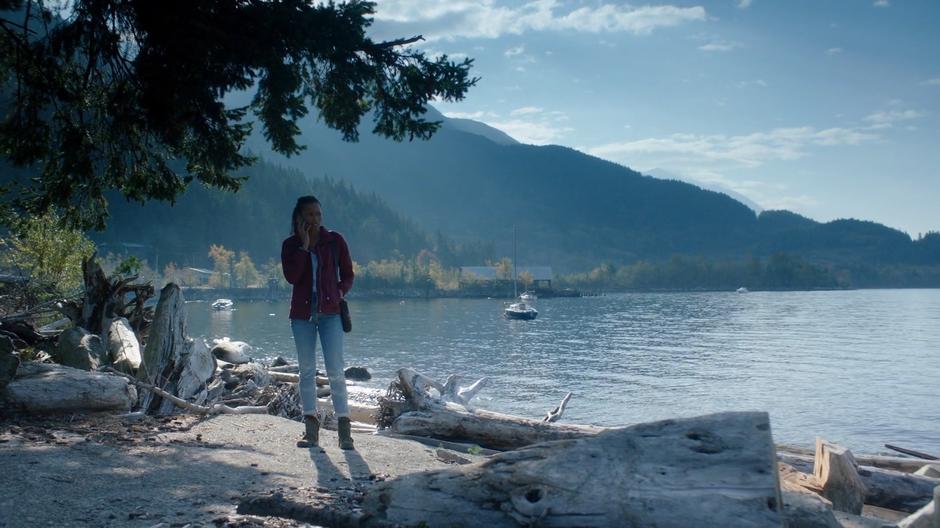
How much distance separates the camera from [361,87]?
1070 cm

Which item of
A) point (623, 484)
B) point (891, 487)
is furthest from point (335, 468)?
point (891, 487)

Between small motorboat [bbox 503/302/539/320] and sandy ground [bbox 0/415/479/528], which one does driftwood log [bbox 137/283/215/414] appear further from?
small motorboat [bbox 503/302/539/320]

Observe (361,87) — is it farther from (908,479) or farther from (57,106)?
(908,479)

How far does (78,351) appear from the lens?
12320 millimetres

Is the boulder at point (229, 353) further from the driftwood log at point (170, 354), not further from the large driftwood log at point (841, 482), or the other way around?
the large driftwood log at point (841, 482)

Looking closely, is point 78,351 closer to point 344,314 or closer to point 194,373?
point 194,373

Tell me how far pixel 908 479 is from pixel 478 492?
29.2ft

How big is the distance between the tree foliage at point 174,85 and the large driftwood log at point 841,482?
6998mm

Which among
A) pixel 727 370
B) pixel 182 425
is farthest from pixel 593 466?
pixel 727 370

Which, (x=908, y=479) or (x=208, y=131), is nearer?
(x=208, y=131)

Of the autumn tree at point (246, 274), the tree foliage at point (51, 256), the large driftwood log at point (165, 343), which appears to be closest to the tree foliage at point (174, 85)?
the large driftwood log at point (165, 343)

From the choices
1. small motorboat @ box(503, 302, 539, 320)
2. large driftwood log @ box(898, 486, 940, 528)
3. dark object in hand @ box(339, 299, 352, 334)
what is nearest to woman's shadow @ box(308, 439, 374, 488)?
dark object in hand @ box(339, 299, 352, 334)

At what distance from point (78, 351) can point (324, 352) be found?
6173 mm

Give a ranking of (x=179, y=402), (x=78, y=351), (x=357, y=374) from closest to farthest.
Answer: (x=179, y=402), (x=78, y=351), (x=357, y=374)
